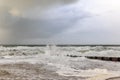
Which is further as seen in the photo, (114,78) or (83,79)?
(83,79)

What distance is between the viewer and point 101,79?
12.2 m

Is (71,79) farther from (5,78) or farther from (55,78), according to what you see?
(5,78)

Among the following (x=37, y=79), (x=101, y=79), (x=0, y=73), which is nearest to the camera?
(x=101, y=79)

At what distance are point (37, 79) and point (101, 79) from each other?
3378 millimetres

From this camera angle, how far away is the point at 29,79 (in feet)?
44.4

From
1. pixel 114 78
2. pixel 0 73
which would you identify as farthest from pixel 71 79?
pixel 0 73

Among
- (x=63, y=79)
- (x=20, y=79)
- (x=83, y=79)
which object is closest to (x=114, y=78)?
(x=83, y=79)

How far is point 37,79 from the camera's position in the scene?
44.3 ft

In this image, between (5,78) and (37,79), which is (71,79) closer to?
(37,79)

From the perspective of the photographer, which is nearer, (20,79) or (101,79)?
(101,79)

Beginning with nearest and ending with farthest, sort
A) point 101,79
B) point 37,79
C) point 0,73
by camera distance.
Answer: point 101,79, point 37,79, point 0,73

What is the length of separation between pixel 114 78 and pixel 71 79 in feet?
7.68

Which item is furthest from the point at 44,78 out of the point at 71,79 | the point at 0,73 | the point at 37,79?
the point at 0,73

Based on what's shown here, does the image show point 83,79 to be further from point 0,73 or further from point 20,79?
point 0,73
